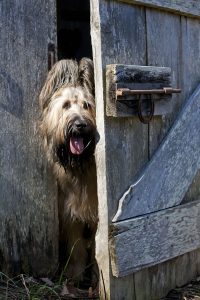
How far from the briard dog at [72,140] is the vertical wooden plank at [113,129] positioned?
21cm

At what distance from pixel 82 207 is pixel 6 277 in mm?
724

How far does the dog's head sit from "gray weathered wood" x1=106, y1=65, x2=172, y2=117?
0.98 ft

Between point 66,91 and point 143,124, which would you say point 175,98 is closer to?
point 143,124

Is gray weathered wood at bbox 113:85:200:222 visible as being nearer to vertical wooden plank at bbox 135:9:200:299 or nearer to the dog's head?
vertical wooden plank at bbox 135:9:200:299

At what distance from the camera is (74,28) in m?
5.89

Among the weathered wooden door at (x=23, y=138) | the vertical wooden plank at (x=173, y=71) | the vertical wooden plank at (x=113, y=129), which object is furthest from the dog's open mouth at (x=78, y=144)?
the vertical wooden plank at (x=173, y=71)

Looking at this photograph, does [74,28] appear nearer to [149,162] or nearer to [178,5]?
[178,5]

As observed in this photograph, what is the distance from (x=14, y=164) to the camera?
373cm

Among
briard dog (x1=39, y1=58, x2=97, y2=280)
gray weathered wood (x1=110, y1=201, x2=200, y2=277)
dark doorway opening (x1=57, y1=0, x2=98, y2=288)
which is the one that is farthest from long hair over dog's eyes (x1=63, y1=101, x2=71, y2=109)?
dark doorway opening (x1=57, y1=0, x2=98, y2=288)

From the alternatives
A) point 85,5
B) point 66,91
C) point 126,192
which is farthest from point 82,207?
point 85,5

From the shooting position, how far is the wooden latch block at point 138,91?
333 cm

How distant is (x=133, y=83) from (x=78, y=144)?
54cm

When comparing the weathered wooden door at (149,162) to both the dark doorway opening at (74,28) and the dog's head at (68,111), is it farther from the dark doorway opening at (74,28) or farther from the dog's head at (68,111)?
the dark doorway opening at (74,28)

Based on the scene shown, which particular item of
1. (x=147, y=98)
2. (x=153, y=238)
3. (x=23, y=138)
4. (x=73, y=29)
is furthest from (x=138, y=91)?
(x=73, y=29)
